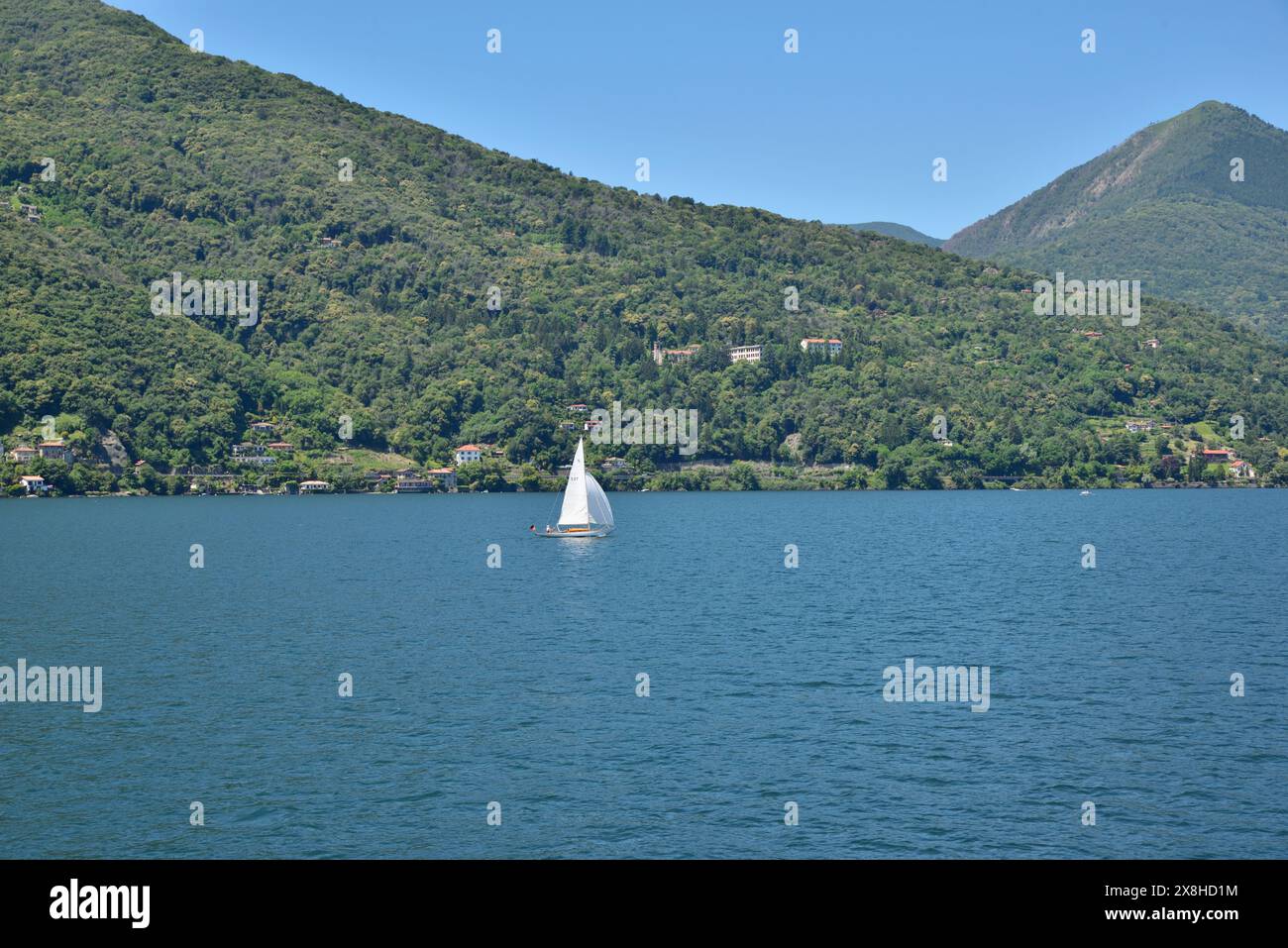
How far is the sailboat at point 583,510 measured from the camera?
139750 mm

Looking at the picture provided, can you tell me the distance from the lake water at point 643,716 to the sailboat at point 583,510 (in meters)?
32.7

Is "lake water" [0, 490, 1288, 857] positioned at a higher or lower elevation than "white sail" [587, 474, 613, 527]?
lower

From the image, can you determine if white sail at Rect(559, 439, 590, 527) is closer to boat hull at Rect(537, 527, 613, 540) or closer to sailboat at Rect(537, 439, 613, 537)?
sailboat at Rect(537, 439, 613, 537)

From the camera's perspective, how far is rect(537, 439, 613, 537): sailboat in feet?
458

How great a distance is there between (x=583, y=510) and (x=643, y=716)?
92.8m

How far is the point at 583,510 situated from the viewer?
141 metres

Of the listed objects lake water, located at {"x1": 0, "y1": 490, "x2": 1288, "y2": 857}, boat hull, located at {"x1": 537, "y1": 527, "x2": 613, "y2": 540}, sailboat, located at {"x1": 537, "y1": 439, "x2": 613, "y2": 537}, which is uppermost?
sailboat, located at {"x1": 537, "y1": 439, "x2": 613, "y2": 537}

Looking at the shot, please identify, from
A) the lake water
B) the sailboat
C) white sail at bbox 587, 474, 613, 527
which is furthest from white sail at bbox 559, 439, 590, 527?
the lake water

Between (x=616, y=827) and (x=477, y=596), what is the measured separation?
57.3 meters

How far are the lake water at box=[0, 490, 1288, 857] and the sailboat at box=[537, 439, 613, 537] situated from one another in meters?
32.7

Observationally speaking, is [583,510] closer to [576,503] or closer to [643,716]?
[576,503]

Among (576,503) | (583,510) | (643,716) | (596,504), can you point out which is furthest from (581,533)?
(643,716)
